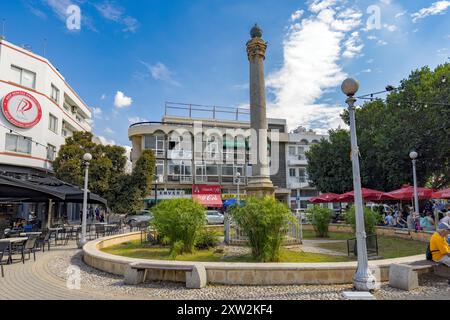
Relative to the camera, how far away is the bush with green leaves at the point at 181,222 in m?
9.78

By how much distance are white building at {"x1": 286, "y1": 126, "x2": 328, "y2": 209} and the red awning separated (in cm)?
1251

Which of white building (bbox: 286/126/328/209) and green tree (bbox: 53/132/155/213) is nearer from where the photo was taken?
green tree (bbox: 53/132/155/213)

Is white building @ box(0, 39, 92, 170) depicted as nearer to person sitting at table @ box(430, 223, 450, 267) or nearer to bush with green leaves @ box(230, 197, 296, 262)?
bush with green leaves @ box(230, 197, 296, 262)

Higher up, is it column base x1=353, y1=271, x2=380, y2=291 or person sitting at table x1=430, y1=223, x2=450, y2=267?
person sitting at table x1=430, y1=223, x2=450, y2=267

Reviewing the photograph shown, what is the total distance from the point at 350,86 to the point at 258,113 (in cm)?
726

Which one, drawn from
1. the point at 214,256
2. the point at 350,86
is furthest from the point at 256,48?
the point at 214,256

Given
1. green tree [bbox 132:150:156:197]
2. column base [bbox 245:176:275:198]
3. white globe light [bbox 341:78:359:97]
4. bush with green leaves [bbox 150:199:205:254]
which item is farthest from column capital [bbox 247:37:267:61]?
green tree [bbox 132:150:156:197]

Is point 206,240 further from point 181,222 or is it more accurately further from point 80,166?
point 80,166

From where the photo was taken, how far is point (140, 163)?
87.4 feet

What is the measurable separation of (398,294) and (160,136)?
38650 millimetres

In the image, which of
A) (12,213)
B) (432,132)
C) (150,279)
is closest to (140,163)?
(12,213)

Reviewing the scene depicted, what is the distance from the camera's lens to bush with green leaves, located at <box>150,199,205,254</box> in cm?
978

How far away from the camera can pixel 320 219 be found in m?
16.2
